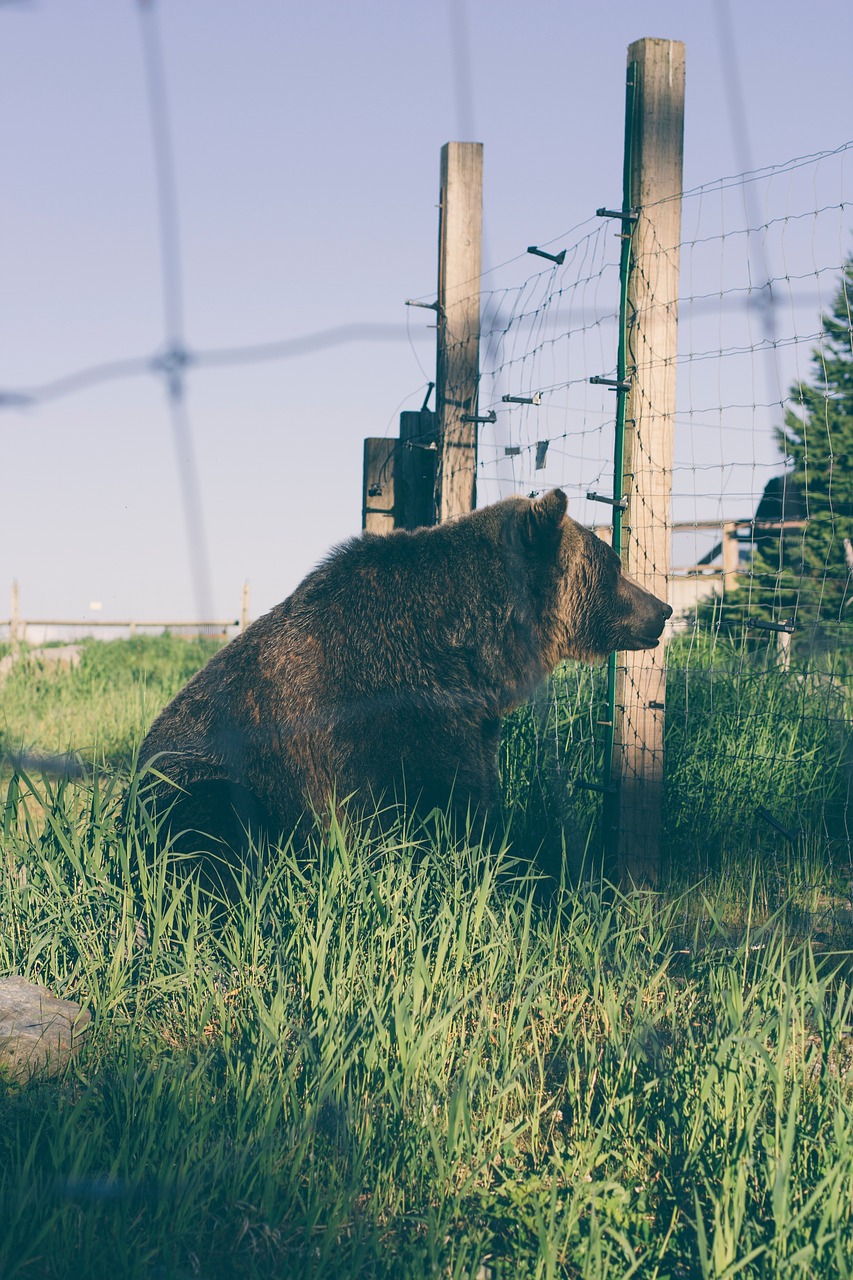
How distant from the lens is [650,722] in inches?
167

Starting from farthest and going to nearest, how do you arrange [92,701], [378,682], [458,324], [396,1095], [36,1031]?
[92,701] → [458,324] → [378,682] → [36,1031] → [396,1095]

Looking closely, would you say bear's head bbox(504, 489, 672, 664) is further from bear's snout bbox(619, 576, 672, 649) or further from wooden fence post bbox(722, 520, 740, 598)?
wooden fence post bbox(722, 520, 740, 598)

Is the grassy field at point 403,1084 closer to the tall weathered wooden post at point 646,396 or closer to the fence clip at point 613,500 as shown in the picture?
the tall weathered wooden post at point 646,396

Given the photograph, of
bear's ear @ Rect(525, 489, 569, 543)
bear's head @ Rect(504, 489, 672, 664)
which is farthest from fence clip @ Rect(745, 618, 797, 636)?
bear's ear @ Rect(525, 489, 569, 543)

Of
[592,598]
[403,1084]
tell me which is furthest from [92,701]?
[403,1084]

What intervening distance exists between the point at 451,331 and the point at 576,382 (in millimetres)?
1028

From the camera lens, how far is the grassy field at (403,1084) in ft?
6.97

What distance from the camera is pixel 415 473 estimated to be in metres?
5.65

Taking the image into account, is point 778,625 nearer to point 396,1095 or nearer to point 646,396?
point 646,396

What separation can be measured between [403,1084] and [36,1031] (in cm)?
90

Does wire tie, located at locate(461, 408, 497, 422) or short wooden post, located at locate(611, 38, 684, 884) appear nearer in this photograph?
short wooden post, located at locate(611, 38, 684, 884)

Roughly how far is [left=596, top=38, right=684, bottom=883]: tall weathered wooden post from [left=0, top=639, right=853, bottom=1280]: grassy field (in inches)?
17.3

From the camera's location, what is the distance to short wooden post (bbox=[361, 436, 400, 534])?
5.61 metres

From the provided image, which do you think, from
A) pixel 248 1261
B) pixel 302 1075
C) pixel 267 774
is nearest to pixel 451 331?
pixel 267 774
